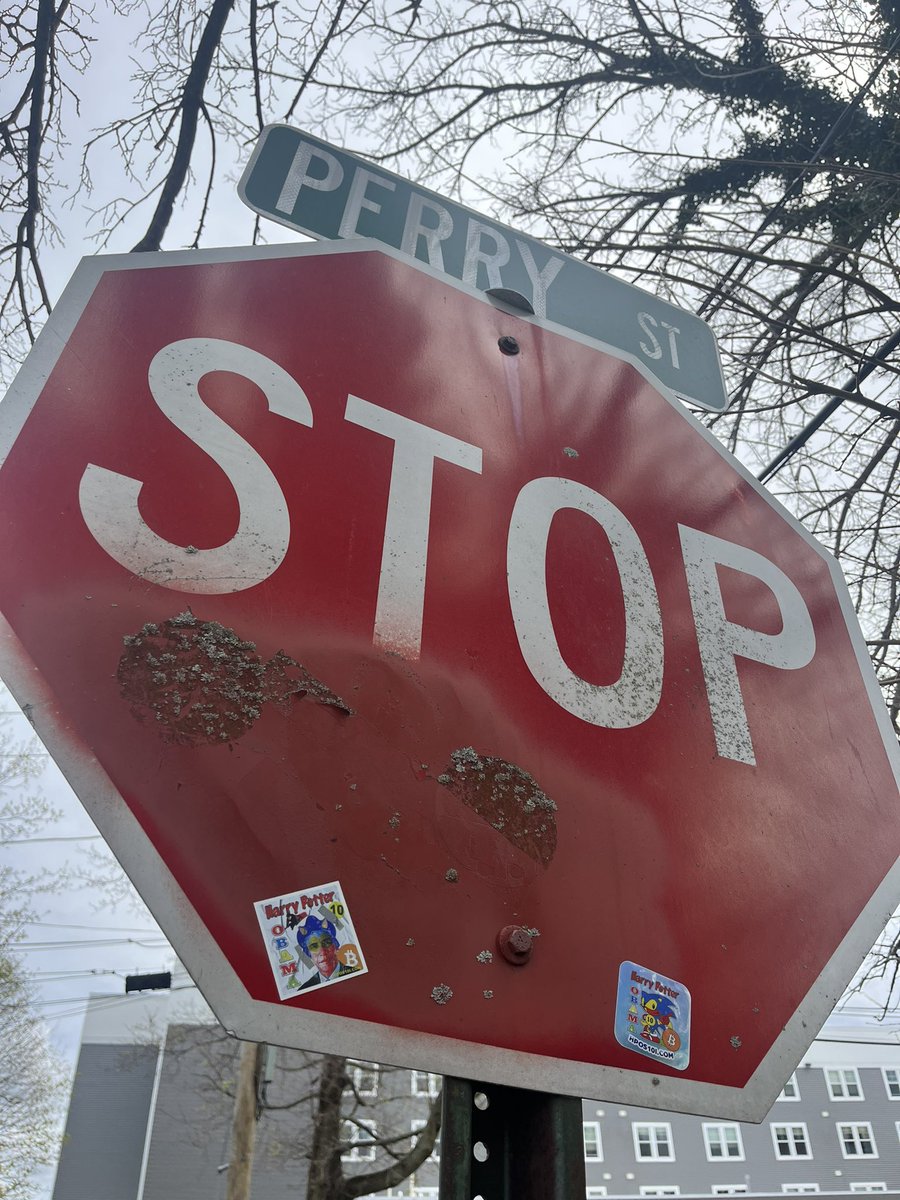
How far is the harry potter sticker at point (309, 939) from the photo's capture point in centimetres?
66

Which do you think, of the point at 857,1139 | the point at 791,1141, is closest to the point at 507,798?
the point at 791,1141

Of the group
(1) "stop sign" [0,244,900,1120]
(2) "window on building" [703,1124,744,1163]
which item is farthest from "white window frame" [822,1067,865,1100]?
(1) "stop sign" [0,244,900,1120]

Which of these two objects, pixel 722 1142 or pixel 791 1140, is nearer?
pixel 722 1142

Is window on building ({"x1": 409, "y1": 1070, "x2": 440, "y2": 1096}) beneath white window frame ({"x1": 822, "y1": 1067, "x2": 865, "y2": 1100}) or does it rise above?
beneath

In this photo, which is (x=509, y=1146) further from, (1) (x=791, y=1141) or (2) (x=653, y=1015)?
(1) (x=791, y=1141)

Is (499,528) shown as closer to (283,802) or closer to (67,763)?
(283,802)

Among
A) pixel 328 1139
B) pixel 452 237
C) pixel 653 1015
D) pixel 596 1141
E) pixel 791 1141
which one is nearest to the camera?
pixel 653 1015

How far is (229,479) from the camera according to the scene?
907mm

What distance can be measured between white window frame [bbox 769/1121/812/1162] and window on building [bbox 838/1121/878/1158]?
1274 millimetres

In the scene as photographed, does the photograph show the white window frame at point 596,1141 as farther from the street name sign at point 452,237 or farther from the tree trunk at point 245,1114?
the street name sign at point 452,237

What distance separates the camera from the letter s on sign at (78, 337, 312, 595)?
82cm

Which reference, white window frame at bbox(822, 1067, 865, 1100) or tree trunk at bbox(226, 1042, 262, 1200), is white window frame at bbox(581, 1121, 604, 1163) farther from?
tree trunk at bbox(226, 1042, 262, 1200)

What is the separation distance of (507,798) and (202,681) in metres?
0.30

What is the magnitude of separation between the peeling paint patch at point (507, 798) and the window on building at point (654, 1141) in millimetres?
33949
